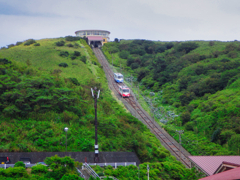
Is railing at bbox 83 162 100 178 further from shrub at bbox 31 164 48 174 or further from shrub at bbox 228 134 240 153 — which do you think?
shrub at bbox 228 134 240 153

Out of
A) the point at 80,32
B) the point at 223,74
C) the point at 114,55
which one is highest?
the point at 80,32

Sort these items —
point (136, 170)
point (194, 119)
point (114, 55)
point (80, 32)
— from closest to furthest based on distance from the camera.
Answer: point (136, 170), point (194, 119), point (114, 55), point (80, 32)

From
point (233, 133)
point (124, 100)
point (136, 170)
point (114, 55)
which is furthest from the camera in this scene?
point (114, 55)

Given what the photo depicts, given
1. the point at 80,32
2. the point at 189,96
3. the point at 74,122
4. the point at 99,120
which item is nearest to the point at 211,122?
the point at 189,96

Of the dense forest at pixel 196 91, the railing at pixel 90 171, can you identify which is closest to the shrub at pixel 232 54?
the dense forest at pixel 196 91

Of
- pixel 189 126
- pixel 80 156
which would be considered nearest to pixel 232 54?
pixel 189 126

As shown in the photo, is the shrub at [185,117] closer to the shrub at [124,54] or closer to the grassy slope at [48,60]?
the grassy slope at [48,60]

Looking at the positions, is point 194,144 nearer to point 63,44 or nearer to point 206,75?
point 206,75
